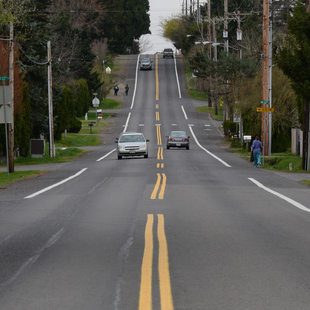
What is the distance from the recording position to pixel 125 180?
26875mm

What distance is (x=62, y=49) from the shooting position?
75938 millimetres

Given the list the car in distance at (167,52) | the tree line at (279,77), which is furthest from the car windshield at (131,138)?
the car in distance at (167,52)

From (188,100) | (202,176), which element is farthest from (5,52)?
(188,100)

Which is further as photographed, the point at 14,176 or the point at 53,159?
the point at 53,159

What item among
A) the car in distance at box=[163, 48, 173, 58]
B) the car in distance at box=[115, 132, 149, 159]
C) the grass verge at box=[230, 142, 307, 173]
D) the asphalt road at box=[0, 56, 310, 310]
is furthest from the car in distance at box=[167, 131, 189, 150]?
the car in distance at box=[163, 48, 173, 58]

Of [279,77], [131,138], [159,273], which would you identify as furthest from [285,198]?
[279,77]

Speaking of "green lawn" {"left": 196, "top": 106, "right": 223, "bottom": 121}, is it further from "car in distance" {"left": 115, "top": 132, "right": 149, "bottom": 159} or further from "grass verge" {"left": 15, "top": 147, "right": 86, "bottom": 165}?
"car in distance" {"left": 115, "top": 132, "right": 149, "bottom": 159}

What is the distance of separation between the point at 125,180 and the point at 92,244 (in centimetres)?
1514

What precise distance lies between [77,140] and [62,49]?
13.8m

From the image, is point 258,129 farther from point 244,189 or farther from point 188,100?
point 188,100

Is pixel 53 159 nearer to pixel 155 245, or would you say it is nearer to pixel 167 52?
pixel 155 245

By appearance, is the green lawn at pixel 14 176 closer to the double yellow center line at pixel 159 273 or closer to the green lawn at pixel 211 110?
the double yellow center line at pixel 159 273

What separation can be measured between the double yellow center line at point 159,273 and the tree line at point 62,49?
1392cm

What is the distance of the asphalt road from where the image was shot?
8047 mm
